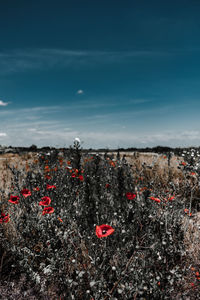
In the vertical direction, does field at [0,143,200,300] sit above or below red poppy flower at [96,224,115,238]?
below

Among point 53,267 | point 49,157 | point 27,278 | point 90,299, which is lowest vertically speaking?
point 27,278

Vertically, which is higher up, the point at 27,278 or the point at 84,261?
the point at 84,261

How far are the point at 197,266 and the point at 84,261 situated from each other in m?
1.43

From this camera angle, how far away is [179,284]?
2139 millimetres

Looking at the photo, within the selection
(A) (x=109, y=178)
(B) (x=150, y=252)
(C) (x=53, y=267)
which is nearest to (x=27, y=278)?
(C) (x=53, y=267)

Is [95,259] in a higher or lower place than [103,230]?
lower

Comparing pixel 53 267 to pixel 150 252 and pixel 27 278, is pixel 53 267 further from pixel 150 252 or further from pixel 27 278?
pixel 150 252

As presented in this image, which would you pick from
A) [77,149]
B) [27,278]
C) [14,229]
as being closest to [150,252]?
[27,278]

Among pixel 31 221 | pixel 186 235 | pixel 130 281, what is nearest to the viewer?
pixel 130 281

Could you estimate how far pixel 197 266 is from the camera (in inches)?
98.9

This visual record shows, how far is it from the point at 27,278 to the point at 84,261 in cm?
69

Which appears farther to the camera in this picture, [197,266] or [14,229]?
[14,229]

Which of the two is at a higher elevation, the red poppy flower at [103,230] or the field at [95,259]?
the red poppy flower at [103,230]

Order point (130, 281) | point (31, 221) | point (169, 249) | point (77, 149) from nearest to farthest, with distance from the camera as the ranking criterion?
point (130, 281) → point (169, 249) → point (31, 221) → point (77, 149)
